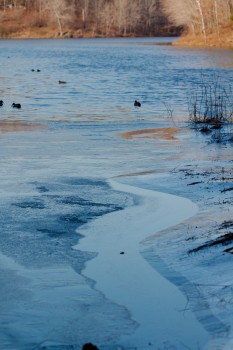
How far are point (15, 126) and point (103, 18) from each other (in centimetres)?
10552

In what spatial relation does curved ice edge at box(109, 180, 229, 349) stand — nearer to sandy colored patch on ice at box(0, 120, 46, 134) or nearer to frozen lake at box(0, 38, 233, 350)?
frozen lake at box(0, 38, 233, 350)

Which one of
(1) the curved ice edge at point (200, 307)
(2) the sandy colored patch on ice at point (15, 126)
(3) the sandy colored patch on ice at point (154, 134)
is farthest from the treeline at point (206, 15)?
(1) the curved ice edge at point (200, 307)

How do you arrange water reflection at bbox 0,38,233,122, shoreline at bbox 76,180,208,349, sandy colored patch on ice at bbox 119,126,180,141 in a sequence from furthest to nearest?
A: water reflection at bbox 0,38,233,122
sandy colored patch on ice at bbox 119,126,180,141
shoreline at bbox 76,180,208,349

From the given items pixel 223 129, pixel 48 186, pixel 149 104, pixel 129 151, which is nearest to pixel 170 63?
pixel 149 104

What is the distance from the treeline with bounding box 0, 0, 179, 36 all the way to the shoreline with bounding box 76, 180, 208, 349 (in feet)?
368

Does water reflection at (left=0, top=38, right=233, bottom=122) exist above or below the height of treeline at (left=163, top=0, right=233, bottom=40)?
below

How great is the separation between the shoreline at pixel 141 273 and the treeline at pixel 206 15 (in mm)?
67865

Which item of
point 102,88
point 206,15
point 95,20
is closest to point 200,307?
point 102,88

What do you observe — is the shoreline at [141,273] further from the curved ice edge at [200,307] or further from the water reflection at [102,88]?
the water reflection at [102,88]

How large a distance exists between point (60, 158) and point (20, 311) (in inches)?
298

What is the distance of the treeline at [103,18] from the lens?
121 meters

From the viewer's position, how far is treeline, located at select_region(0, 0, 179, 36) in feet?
396

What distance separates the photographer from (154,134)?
687 inches

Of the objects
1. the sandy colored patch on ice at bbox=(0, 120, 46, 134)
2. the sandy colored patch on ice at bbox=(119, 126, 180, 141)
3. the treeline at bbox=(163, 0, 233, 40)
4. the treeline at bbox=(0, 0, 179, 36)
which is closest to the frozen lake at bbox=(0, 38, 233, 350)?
the sandy colored patch on ice at bbox=(0, 120, 46, 134)
